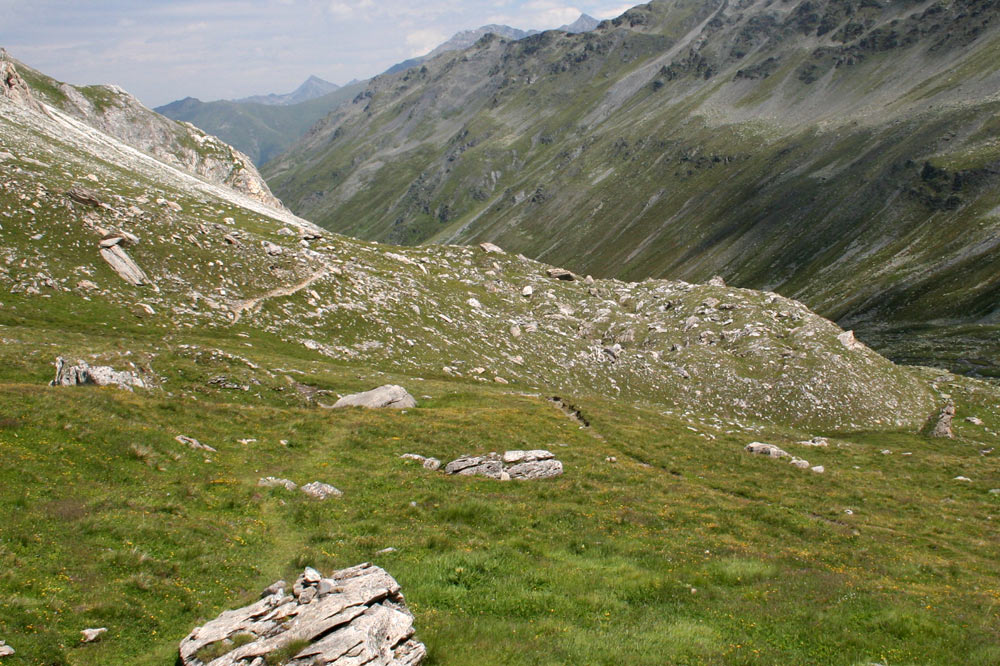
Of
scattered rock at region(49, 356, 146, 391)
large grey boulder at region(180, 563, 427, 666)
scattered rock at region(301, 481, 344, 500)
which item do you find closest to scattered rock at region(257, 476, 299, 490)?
scattered rock at region(301, 481, 344, 500)

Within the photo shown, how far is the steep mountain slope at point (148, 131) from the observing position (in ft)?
351

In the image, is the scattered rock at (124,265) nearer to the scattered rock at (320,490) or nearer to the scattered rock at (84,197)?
the scattered rock at (84,197)

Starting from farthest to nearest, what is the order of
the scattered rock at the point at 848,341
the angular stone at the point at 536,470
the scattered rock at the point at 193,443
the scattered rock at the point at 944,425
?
the scattered rock at the point at 848,341, the scattered rock at the point at 944,425, the angular stone at the point at 536,470, the scattered rock at the point at 193,443

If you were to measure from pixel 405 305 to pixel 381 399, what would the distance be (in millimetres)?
21375

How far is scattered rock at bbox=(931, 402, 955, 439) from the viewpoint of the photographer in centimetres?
5303

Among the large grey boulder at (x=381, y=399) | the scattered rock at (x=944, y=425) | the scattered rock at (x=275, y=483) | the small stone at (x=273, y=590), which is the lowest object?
the scattered rock at (x=944, y=425)

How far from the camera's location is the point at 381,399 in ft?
122

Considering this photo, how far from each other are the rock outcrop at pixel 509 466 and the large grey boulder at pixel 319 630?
44.3 feet

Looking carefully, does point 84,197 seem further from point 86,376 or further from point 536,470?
point 536,470

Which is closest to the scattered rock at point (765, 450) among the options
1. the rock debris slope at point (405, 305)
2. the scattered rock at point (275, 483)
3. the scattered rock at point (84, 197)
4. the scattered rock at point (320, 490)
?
the rock debris slope at point (405, 305)

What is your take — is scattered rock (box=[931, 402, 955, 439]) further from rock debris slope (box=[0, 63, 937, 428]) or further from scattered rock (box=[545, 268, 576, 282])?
scattered rock (box=[545, 268, 576, 282])

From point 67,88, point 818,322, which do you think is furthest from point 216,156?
point 818,322

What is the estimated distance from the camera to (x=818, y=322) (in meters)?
66.2

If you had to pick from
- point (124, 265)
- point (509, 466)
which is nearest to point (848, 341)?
point (509, 466)
